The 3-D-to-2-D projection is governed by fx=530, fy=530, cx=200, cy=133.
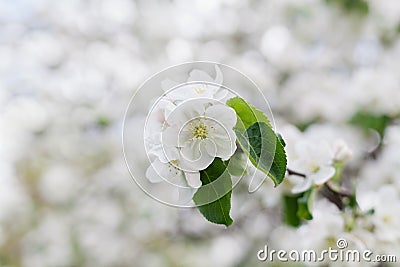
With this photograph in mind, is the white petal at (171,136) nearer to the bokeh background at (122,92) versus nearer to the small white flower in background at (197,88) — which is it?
the small white flower in background at (197,88)

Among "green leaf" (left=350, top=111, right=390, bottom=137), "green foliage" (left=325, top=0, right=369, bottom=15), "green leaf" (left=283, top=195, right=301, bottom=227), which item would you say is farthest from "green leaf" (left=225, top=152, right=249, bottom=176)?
"green foliage" (left=325, top=0, right=369, bottom=15)

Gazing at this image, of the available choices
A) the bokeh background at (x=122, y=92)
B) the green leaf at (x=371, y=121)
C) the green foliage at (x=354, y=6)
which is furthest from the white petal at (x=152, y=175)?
the green foliage at (x=354, y=6)

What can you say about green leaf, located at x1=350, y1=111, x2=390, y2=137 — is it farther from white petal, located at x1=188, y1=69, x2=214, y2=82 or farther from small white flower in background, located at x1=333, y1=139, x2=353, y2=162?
white petal, located at x1=188, y1=69, x2=214, y2=82

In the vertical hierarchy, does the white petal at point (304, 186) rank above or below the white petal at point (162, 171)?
above

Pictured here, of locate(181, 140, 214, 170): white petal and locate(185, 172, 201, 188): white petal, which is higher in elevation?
locate(181, 140, 214, 170): white petal

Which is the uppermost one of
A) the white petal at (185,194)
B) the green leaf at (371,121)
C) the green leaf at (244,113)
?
the green leaf at (371,121)

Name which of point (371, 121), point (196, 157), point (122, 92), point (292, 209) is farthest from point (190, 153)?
point (122, 92)
